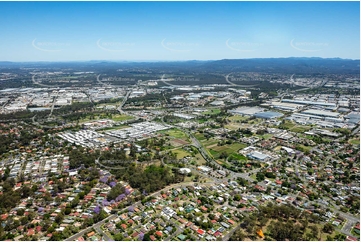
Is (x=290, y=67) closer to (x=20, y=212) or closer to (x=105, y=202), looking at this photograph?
(x=105, y=202)

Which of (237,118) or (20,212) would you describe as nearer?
(20,212)

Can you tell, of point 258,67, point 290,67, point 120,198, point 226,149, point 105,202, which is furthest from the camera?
point 258,67

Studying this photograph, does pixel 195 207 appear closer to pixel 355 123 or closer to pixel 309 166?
pixel 309 166

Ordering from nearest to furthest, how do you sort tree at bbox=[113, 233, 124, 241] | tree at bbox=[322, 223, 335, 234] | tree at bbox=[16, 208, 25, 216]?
tree at bbox=[113, 233, 124, 241] < tree at bbox=[322, 223, 335, 234] < tree at bbox=[16, 208, 25, 216]

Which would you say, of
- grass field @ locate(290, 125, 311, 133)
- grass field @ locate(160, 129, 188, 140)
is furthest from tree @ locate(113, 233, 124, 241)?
grass field @ locate(290, 125, 311, 133)

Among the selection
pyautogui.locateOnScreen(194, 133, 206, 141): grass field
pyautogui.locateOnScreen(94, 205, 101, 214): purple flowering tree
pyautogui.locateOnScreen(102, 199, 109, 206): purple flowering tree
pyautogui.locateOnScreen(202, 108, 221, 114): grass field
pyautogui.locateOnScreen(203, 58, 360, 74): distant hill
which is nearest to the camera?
pyautogui.locateOnScreen(94, 205, 101, 214): purple flowering tree

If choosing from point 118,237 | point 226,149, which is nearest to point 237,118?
point 226,149

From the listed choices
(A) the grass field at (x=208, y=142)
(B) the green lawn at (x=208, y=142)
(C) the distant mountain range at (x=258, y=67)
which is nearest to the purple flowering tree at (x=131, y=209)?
(B) the green lawn at (x=208, y=142)

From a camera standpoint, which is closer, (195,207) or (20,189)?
(195,207)

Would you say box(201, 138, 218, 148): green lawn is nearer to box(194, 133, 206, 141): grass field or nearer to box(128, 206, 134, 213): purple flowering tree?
box(194, 133, 206, 141): grass field

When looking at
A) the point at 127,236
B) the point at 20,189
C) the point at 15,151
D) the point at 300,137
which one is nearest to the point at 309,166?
the point at 300,137

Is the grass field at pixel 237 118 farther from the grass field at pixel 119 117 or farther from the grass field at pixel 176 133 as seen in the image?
the grass field at pixel 119 117
